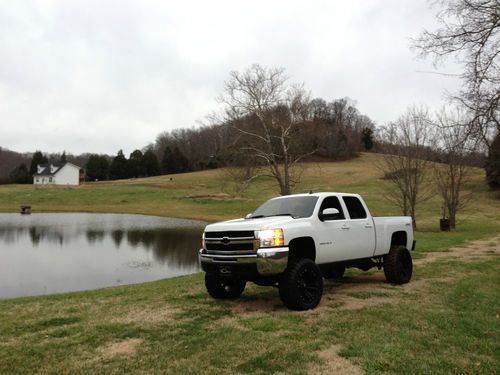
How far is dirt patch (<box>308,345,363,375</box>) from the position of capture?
5266 millimetres

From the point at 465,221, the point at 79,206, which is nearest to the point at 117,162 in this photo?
the point at 79,206

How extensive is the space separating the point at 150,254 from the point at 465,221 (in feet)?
96.3

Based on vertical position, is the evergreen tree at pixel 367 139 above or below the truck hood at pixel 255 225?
above

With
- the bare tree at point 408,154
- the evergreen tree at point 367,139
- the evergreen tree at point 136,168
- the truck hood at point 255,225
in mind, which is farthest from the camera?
the evergreen tree at point 367,139

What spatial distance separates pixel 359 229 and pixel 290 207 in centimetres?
164

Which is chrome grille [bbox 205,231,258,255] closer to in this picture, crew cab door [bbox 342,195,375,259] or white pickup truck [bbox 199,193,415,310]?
white pickup truck [bbox 199,193,415,310]

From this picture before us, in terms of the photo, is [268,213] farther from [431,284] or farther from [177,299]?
[431,284]

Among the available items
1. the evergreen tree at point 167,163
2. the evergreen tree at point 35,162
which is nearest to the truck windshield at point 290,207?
the evergreen tree at point 167,163

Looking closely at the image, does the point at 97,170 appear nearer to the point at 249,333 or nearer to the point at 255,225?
the point at 255,225

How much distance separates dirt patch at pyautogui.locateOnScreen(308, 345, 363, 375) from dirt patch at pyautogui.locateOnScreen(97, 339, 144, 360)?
2420 mm

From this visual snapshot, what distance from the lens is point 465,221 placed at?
1542 inches

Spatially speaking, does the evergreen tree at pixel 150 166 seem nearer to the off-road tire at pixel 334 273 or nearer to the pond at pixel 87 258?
the pond at pixel 87 258

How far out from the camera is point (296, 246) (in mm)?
8641

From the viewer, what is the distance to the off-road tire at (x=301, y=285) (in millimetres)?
7965
